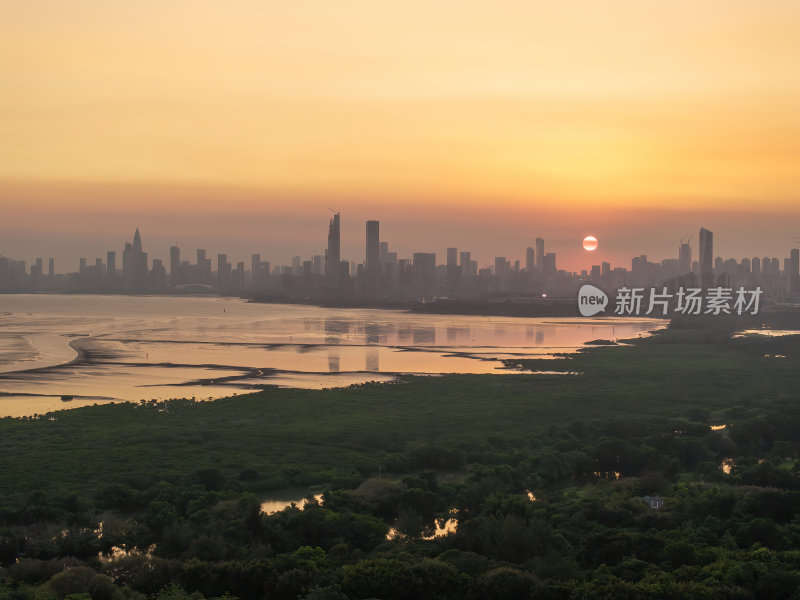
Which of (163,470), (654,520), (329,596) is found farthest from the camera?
(163,470)

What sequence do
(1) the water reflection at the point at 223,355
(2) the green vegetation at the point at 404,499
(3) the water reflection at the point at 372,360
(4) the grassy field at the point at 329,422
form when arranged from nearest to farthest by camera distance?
(2) the green vegetation at the point at 404,499 < (4) the grassy field at the point at 329,422 < (1) the water reflection at the point at 223,355 < (3) the water reflection at the point at 372,360

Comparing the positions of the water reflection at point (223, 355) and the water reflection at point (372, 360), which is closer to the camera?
the water reflection at point (223, 355)

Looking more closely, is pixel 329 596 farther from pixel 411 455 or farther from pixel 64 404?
pixel 64 404

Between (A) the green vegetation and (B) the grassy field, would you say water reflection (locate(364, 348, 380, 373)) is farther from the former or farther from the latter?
(A) the green vegetation

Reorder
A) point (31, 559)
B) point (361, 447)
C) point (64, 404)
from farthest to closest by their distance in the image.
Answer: point (64, 404) < point (361, 447) < point (31, 559)

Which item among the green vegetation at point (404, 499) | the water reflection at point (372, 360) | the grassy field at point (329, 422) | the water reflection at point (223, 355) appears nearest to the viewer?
the green vegetation at point (404, 499)

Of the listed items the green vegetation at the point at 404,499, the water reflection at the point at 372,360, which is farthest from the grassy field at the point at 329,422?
the water reflection at the point at 372,360

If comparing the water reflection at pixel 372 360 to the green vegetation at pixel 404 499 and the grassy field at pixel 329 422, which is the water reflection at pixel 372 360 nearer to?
the grassy field at pixel 329 422

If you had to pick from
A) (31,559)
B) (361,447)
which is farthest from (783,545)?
(31,559)
